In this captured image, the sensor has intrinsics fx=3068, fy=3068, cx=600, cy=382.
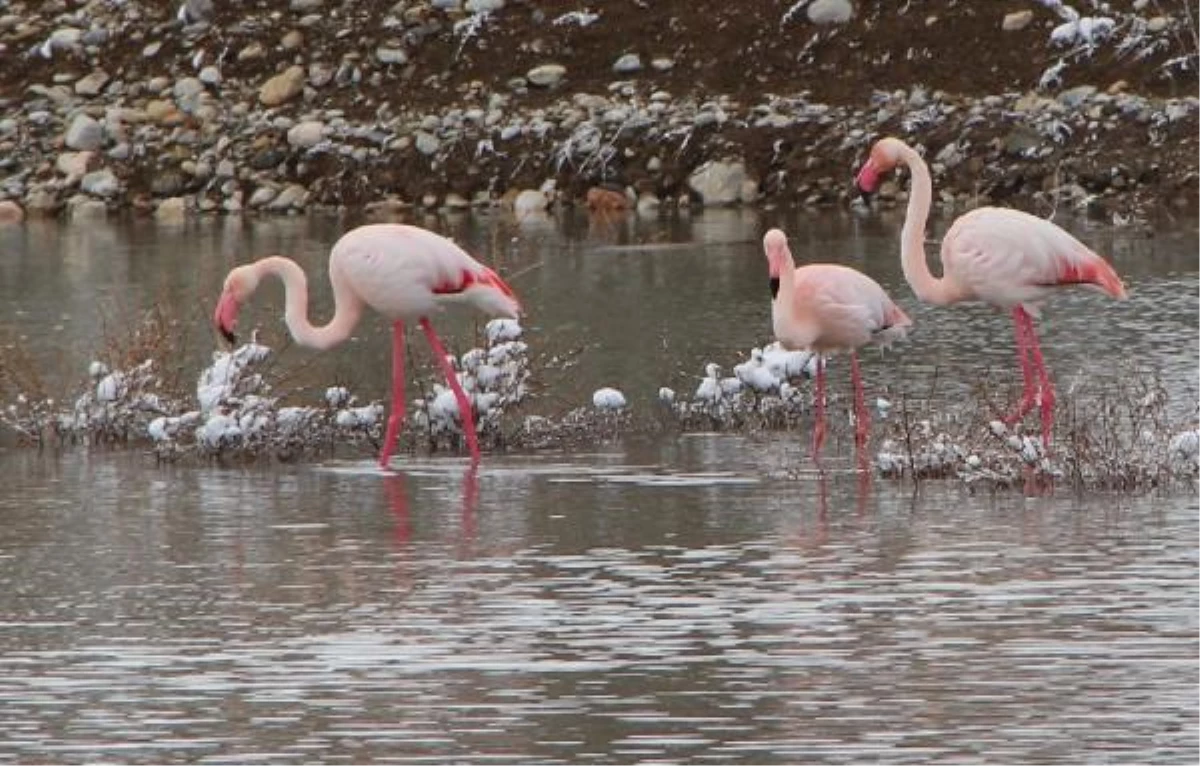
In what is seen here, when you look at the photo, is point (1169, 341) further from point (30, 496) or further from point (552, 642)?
point (552, 642)

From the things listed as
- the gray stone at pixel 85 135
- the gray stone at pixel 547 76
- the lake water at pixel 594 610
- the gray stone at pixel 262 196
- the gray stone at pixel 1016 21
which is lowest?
the lake water at pixel 594 610

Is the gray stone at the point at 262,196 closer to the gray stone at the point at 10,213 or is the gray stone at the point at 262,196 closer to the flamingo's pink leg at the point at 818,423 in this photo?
the gray stone at the point at 10,213

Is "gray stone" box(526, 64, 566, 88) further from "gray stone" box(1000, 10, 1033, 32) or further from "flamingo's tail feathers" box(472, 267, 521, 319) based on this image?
"flamingo's tail feathers" box(472, 267, 521, 319)

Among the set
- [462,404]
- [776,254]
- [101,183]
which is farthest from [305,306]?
[101,183]

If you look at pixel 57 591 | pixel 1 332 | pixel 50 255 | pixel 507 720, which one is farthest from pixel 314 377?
pixel 50 255

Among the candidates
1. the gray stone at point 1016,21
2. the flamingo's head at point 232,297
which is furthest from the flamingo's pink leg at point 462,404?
the gray stone at point 1016,21

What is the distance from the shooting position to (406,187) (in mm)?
35688

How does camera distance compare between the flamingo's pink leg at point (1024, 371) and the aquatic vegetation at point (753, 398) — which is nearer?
the flamingo's pink leg at point (1024, 371)

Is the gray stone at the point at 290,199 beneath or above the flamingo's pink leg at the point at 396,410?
above

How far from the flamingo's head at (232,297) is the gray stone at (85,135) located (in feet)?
75.9

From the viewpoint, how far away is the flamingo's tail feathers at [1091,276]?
15375 millimetres

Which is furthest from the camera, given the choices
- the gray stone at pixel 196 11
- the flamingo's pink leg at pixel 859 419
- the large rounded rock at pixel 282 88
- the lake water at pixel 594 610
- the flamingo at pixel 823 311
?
the gray stone at pixel 196 11

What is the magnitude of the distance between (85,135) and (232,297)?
23372 millimetres

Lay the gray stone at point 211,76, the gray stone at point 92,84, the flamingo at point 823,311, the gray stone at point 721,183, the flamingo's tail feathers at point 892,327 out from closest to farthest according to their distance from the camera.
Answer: the flamingo at point 823,311 → the flamingo's tail feathers at point 892,327 → the gray stone at point 721,183 → the gray stone at point 211,76 → the gray stone at point 92,84
